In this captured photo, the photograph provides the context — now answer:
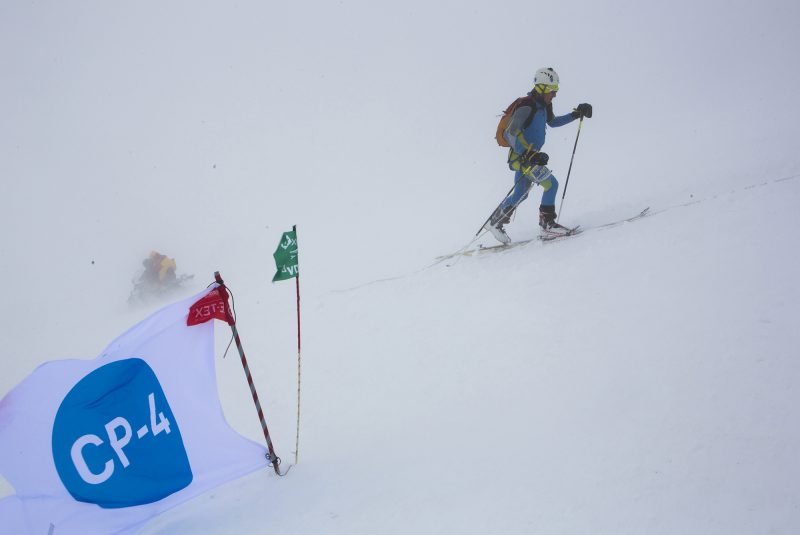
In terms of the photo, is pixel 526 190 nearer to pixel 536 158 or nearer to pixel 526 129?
pixel 536 158

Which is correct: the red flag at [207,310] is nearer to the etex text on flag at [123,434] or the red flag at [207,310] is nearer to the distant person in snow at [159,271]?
the etex text on flag at [123,434]

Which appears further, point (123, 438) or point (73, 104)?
point (73, 104)

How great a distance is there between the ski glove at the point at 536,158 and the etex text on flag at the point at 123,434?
4278 millimetres

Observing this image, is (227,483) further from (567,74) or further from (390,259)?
(567,74)

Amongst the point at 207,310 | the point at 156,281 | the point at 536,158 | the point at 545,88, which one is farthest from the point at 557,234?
the point at 156,281

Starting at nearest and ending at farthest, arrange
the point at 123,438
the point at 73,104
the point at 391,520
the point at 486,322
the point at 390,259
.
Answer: the point at 391,520 → the point at 123,438 → the point at 486,322 → the point at 390,259 → the point at 73,104

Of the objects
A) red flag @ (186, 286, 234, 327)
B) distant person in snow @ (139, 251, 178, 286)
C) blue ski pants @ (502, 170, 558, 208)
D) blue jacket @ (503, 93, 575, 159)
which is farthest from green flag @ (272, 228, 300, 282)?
distant person in snow @ (139, 251, 178, 286)

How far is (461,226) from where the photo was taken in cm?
946

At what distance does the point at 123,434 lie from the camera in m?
3.78

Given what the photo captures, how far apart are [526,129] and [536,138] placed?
19 centimetres

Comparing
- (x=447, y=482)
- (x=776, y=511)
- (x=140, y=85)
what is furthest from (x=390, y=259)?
(x=140, y=85)

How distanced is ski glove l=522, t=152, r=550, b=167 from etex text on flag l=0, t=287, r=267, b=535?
4.28 m

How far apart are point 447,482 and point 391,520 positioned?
468 mm

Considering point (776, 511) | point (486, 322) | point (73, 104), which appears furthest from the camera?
point (73, 104)
